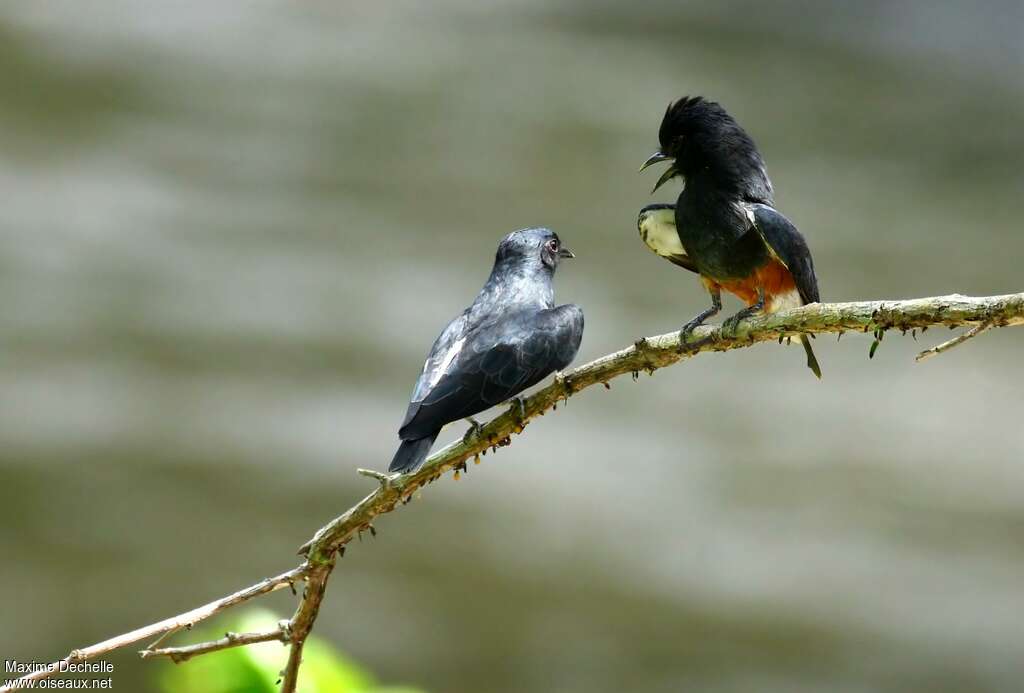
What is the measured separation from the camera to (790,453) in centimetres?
Result: 750

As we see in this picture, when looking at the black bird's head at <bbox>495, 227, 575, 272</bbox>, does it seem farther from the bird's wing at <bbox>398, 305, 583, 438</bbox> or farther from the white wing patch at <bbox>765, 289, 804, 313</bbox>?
the white wing patch at <bbox>765, 289, 804, 313</bbox>

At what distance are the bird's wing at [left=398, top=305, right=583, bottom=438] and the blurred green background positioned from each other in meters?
4.32

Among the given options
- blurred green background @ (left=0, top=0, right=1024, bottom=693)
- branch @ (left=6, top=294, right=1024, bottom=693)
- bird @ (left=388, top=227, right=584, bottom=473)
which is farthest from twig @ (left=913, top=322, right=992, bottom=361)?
blurred green background @ (left=0, top=0, right=1024, bottom=693)

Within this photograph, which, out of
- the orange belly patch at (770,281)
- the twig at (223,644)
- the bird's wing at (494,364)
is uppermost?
the orange belly patch at (770,281)

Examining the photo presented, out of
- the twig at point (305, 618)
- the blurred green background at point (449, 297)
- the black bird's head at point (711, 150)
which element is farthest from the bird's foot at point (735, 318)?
the blurred green background at point (449, 297)

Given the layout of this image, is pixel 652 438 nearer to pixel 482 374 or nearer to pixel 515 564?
pixel 515 564

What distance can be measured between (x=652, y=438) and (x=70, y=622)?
12.9ft

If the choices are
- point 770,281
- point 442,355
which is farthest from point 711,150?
point 442,355

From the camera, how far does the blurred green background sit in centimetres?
724

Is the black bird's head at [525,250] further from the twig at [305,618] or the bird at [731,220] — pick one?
the twig at [305,618]

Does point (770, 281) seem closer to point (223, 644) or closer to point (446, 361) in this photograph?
point (446, 361)

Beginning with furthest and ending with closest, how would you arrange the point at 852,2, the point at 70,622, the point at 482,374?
the point at 852,2
the point at 70,622
the point at 482,374

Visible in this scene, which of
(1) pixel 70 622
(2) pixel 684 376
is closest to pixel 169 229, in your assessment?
(1) pixel 70 622

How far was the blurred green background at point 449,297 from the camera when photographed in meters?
7.24
